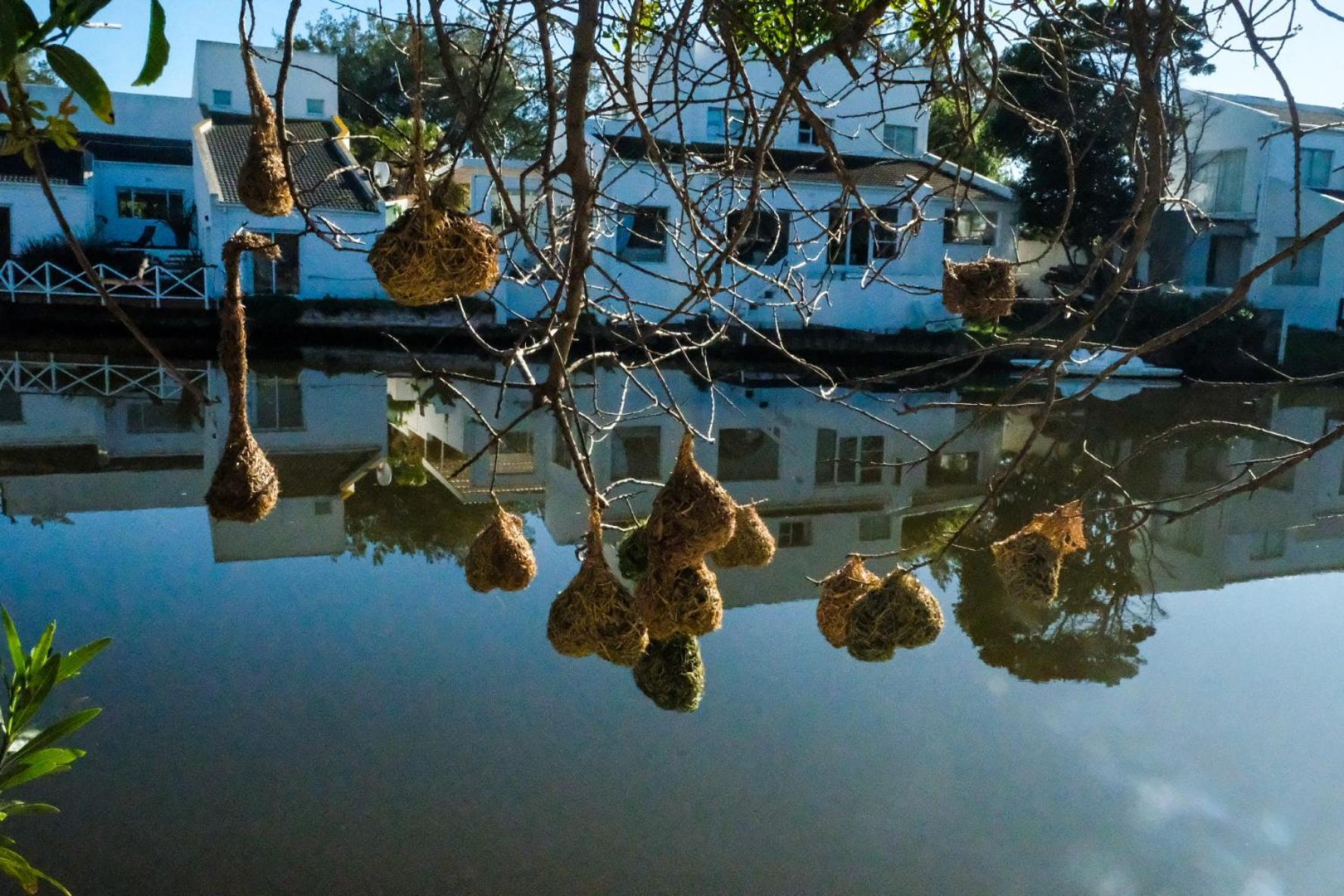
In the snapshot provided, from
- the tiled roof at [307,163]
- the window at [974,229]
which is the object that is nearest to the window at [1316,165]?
the window at [974,229]

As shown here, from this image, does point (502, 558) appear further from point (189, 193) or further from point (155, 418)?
point (189, 193)

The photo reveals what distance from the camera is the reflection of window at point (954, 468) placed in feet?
41.0

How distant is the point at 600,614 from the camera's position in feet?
7.53

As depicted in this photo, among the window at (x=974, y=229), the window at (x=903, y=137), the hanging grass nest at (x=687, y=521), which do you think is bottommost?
the hanging grass nest at (x=687, y=521)

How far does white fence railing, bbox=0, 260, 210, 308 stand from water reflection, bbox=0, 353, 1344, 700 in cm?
264

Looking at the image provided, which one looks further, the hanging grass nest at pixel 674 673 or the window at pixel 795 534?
the window at pixel 795 534

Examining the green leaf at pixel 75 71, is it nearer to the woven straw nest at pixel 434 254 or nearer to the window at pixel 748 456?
the woven straw nest at pixel 434 254

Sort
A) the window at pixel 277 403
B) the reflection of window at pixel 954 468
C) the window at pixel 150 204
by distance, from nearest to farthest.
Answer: the reflection of window at pixel 954 468, the window at pixel 277 403, the window at pixel 150 204

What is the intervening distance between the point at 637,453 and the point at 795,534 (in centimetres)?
326

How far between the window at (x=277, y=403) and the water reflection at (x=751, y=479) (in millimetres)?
44

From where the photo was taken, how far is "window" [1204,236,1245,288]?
25250 mm

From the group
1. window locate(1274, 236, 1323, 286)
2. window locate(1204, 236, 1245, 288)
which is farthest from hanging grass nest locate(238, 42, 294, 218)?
window locate(1204, 236, 1245, 288)

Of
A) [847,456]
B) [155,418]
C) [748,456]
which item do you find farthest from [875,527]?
[155,418]

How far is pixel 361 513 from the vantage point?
31.9 ft
